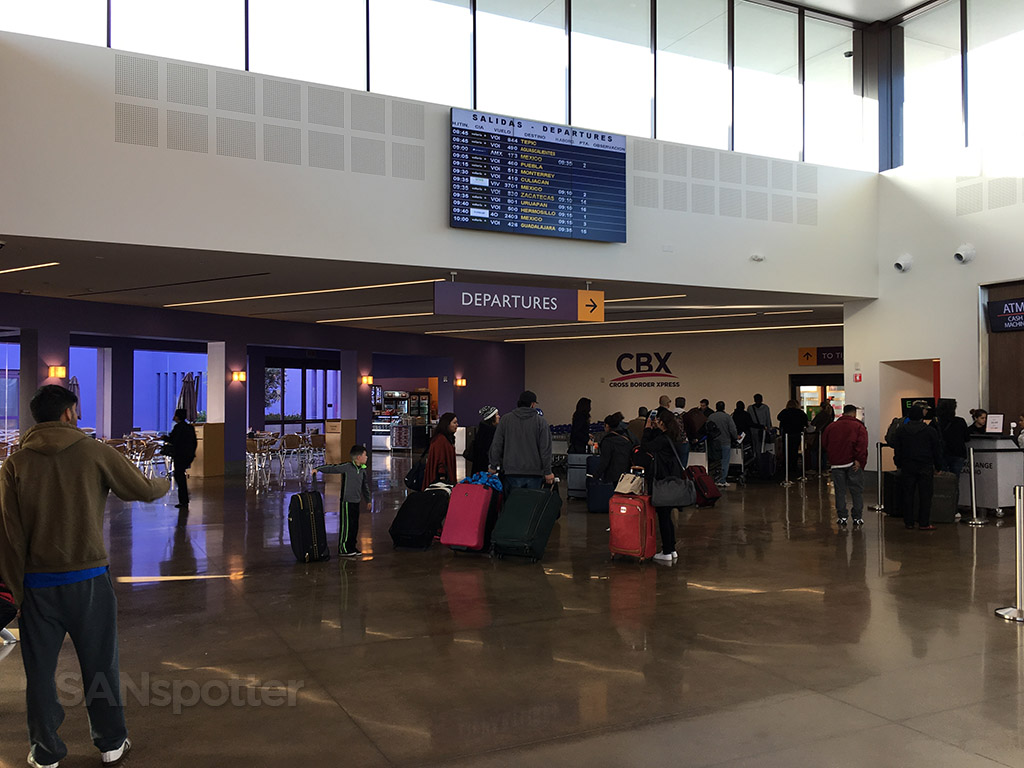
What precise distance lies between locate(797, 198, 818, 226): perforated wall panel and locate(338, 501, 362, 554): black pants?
8574 mm

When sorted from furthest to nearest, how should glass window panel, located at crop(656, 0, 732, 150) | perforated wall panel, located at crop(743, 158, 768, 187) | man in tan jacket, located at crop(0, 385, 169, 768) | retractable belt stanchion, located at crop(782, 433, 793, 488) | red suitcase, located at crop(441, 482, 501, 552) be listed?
retractable belt stanchion, located at crop(782, 433, 793, 488), perforated wall panel, located at crop(743, 158, 768, 187), glass window panel, located at crop(656, 0, 732, 150), red suitcase, located at crop(441, 482, 501, 552), man in tan jacket, located at crop(0, 385, 169, 768)

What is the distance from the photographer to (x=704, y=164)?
485 inches

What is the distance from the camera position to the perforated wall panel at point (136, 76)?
28.8ft

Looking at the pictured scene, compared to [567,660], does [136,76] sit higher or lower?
higher

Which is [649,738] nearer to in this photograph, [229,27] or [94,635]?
[94,635]

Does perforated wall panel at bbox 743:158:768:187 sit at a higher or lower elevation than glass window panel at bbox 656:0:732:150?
lower

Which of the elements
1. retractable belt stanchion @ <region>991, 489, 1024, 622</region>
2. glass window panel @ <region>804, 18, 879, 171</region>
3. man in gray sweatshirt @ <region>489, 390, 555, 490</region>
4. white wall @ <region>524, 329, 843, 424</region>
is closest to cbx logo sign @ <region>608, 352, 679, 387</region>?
white wall @ <region>524, 329, 843, 424</region>

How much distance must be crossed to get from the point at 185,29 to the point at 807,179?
915 centimetres

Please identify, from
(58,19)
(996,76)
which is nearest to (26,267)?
(58,19)

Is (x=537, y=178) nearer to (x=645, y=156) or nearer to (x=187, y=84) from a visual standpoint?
(x=645, y=156)

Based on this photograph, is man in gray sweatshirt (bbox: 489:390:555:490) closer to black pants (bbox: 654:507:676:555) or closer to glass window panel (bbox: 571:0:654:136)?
black pants (bbox: 654:507:676:555)

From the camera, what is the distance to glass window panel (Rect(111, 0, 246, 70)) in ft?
29.7

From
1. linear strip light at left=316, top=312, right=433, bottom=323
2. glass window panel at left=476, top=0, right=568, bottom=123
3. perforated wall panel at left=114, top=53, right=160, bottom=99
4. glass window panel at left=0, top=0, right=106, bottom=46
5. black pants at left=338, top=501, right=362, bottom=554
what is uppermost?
glass window panel at left=476, top=0, right=568, bottom=123

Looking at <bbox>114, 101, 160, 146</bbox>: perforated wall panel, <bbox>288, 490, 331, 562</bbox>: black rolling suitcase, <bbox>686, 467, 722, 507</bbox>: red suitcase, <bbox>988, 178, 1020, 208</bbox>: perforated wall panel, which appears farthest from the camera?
<bbox>988, 178, 1020, 208</bbox>: perforated wall panel
